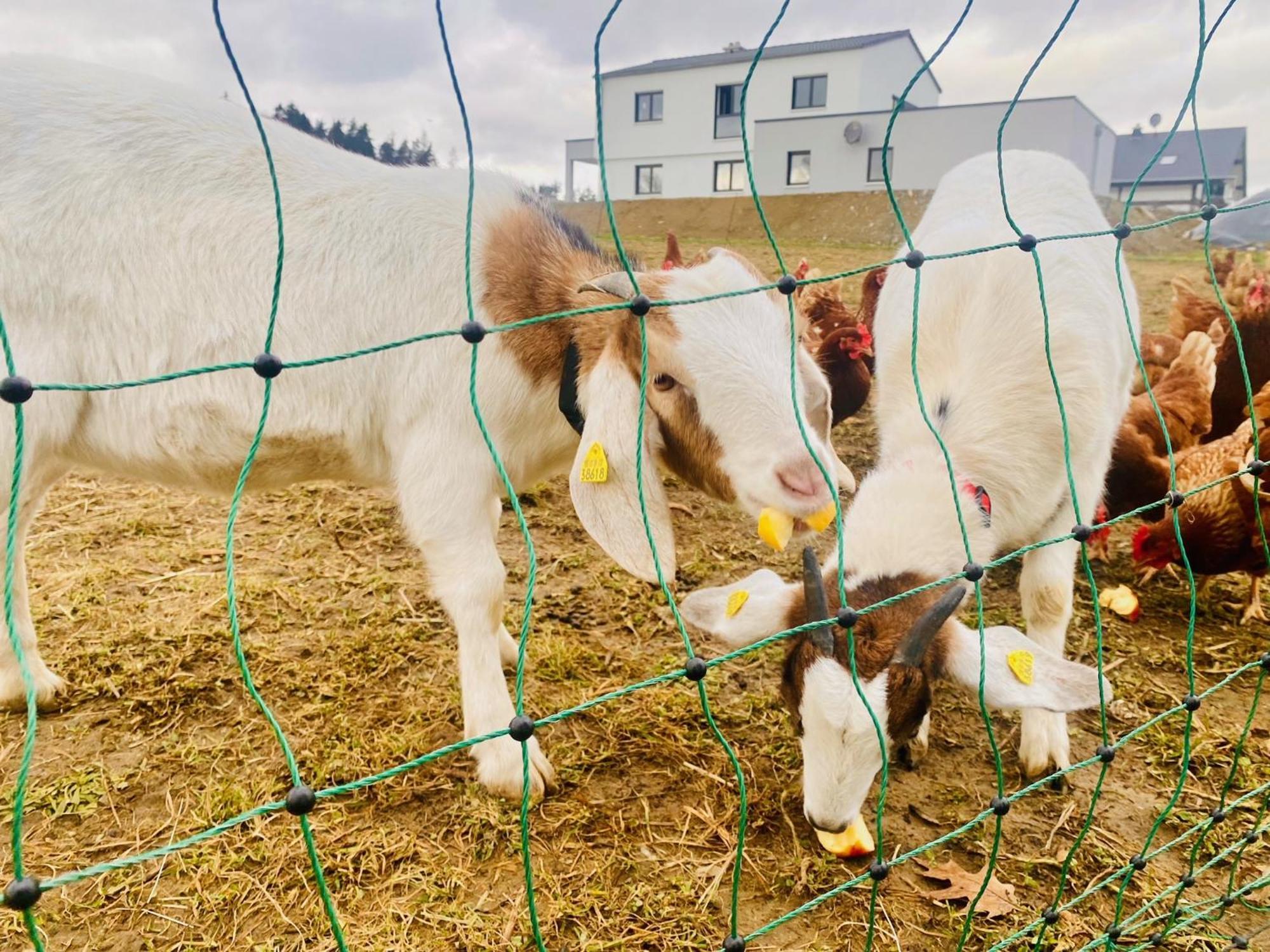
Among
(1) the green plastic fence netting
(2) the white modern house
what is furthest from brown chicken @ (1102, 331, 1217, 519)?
(2) the white modern house

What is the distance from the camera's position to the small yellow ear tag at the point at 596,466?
6.75 feet

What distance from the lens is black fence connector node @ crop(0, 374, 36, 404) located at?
0.96 m

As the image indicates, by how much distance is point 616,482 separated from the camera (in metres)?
2.11

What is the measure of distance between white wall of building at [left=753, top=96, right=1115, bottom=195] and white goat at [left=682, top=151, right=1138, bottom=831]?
16440mm

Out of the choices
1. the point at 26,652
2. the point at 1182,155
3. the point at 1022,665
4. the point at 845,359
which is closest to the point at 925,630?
the point at 1022,665

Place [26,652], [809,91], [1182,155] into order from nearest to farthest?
[26,652] < [809,91] < [1182,155]

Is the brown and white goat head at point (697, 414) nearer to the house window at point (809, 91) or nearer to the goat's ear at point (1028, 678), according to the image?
the goat's ear at point (1028, 678)

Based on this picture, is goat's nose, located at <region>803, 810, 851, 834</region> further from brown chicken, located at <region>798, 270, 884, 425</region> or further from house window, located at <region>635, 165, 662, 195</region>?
house window, located at <region>635, 165, 662, 195</region>

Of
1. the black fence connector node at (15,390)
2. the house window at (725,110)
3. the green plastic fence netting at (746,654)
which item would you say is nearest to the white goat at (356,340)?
the green plastic fence netting at (746,654)

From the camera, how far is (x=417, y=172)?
260 centimetres

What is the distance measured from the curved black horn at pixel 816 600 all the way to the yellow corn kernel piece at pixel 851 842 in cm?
55

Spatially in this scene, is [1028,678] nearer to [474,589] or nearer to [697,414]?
[697,414]

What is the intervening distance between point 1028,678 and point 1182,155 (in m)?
44.9

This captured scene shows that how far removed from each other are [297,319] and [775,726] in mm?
1921
